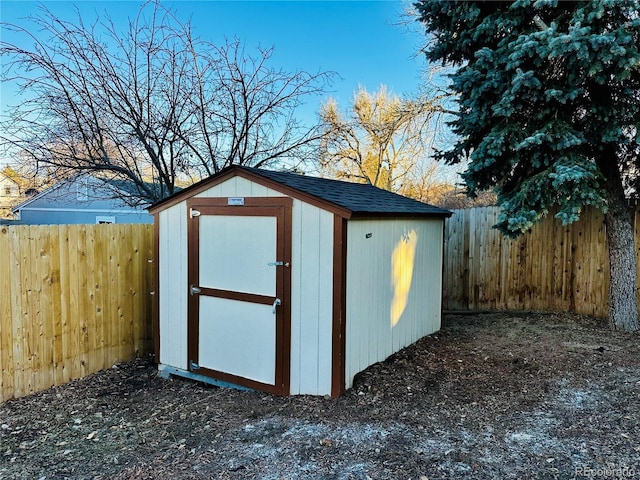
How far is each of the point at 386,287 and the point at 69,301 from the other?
3272 millimetres

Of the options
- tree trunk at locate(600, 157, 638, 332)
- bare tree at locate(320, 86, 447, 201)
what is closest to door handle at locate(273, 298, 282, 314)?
tree trunk at locate(600, 157, 638, 332)

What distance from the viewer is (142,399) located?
3898 mm

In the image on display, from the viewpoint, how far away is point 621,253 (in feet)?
16.8

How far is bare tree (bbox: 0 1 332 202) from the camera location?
17.7 ft

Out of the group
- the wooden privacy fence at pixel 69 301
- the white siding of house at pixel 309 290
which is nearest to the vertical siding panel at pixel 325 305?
the white siding of house at pixel 309 290

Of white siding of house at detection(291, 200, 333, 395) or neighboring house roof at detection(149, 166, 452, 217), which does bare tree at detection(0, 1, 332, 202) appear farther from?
white siding of house at detection(291, 200, 333, 395)

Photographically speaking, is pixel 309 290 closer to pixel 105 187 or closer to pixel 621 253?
pixel 621 253

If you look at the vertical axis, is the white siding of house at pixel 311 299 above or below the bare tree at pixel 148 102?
below

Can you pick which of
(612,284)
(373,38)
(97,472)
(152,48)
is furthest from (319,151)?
(97,472)

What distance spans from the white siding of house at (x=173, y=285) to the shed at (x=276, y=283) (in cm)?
1

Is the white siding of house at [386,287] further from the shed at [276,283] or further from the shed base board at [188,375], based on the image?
the shed base board at [188,375]

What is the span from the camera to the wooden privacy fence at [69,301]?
3719 millimetres

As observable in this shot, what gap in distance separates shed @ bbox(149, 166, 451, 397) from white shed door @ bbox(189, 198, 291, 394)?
0.03 ft

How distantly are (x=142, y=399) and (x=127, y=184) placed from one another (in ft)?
15.0
